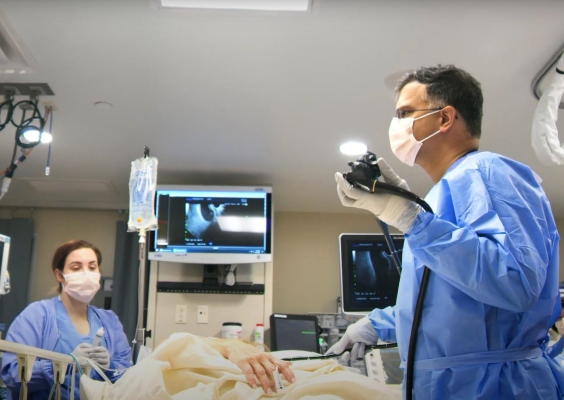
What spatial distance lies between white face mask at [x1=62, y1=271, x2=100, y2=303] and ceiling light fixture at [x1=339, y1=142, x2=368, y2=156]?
5.41ft

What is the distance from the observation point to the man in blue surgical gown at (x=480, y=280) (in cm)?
115

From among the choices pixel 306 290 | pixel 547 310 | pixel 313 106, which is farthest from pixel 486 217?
pixel 306 290

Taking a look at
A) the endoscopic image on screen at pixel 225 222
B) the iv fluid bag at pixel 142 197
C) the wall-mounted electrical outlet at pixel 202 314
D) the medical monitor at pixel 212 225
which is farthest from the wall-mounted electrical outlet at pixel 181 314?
the iv fluid bag at pixel 142 197

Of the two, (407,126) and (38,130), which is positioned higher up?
(38,130)

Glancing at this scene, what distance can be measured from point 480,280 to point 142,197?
158cm

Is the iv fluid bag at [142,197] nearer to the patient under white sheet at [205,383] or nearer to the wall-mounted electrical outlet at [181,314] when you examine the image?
the patient under white sheet at [205,383]

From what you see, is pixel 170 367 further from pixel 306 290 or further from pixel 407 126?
pixel 306 290

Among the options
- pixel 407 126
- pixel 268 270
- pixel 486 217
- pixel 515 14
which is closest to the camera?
pixel 486 217

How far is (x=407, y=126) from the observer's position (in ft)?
5.04

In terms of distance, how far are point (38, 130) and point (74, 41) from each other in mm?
605

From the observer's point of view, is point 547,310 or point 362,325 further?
point 362,325

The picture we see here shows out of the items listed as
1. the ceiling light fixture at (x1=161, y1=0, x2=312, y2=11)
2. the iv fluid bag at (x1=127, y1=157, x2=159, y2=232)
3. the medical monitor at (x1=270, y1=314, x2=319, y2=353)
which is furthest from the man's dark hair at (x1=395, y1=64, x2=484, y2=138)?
the medical monitor at (x1=270, y1=314, x2=319, y2=353)

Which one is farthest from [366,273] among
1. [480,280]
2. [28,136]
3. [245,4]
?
[28,136]

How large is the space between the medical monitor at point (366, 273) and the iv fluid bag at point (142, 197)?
86 cm
